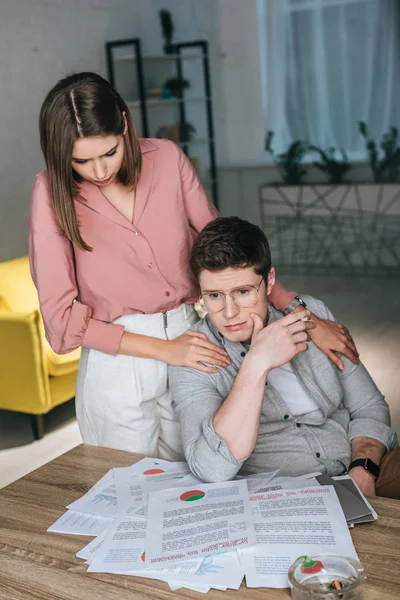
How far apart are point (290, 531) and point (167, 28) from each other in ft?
20.3

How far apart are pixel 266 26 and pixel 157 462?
658 centimetres

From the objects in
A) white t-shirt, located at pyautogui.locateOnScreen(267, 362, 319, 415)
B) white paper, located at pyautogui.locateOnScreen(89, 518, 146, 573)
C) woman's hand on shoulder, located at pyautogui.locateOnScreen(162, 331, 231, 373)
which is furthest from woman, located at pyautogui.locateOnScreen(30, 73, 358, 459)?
white paper, located at pyautogui.locateOnScreen(89, 518, 146, 573)

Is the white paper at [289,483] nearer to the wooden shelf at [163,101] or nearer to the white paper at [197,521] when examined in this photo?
the white paper at [197,521]

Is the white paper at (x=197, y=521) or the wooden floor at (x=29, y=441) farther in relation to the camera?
the wooden floor at (x=29, y=441)

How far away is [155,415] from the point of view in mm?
1975

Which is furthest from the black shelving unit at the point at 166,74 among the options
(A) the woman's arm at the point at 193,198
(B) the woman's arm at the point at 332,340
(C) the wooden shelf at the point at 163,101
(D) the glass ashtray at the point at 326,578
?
(D) the glass ashtray at the point at 326,578

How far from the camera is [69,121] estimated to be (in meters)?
1.62

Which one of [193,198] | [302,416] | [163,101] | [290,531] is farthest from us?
[163,101]

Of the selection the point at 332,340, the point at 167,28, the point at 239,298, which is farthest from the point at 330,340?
the point at 167,28

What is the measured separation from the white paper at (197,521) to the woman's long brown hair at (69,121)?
0.67 metres

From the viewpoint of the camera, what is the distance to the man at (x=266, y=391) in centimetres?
162

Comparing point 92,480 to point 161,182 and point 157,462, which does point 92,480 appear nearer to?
point 157,462

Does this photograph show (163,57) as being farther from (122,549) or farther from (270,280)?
(122,549)

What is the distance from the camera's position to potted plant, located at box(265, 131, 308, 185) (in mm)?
7066
